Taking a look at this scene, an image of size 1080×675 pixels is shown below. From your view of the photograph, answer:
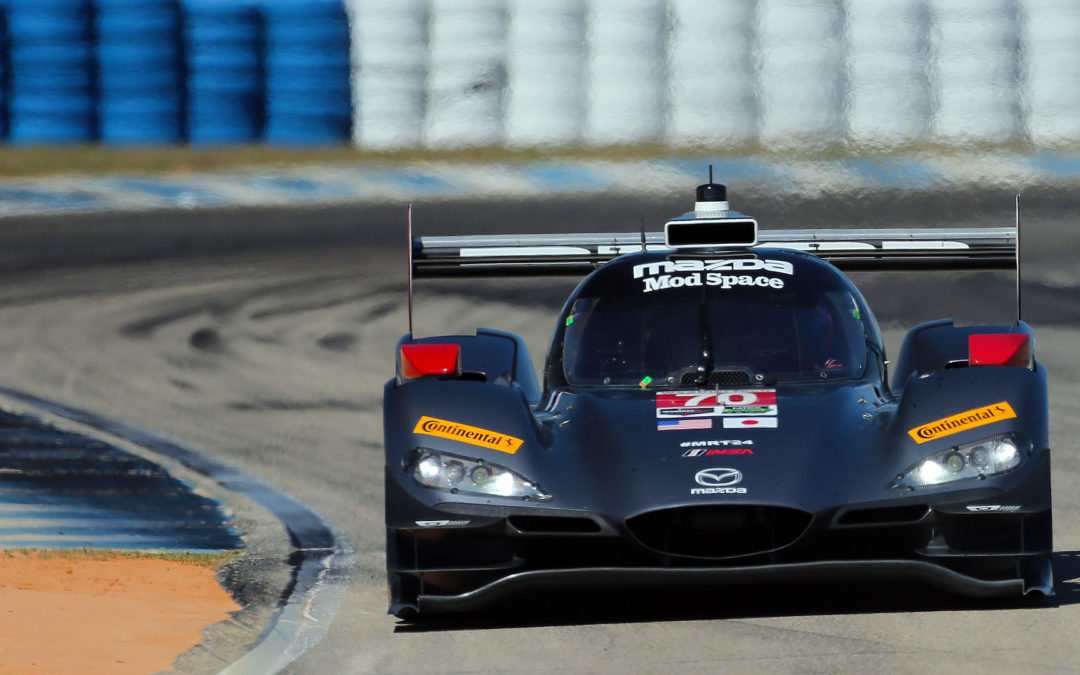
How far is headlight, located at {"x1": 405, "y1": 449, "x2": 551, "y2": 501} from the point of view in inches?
231

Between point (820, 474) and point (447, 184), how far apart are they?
14.6 metres

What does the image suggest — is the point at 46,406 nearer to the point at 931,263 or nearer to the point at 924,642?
the point at 931,263

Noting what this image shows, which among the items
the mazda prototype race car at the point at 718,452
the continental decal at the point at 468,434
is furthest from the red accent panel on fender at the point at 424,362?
the continental decal at the point at 468,434

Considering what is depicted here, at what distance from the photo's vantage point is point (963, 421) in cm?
592

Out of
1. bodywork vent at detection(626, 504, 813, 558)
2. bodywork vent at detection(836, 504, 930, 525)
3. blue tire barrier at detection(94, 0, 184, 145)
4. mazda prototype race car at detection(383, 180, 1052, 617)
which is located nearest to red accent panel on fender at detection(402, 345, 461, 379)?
mazda prototype race car at detection(383, 180, 1052, 617)

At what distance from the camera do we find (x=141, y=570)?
750cm

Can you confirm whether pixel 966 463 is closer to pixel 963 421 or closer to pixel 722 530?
pixel 963 421

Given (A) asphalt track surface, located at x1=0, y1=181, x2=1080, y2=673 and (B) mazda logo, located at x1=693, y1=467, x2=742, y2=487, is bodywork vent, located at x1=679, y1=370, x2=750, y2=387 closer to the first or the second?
(A) asphalt track surface, located at x1=0, y1=181, x2=1080, y2=673

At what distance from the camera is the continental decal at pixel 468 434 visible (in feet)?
19.8

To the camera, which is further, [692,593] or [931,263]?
[931,263]

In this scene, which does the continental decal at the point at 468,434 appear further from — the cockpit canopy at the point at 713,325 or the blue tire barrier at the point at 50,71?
the blue tire barrier at the point at 50,71

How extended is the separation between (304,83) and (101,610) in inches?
574

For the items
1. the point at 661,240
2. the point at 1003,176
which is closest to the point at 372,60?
the point at 1003,176

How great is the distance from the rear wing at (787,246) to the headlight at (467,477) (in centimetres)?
158
